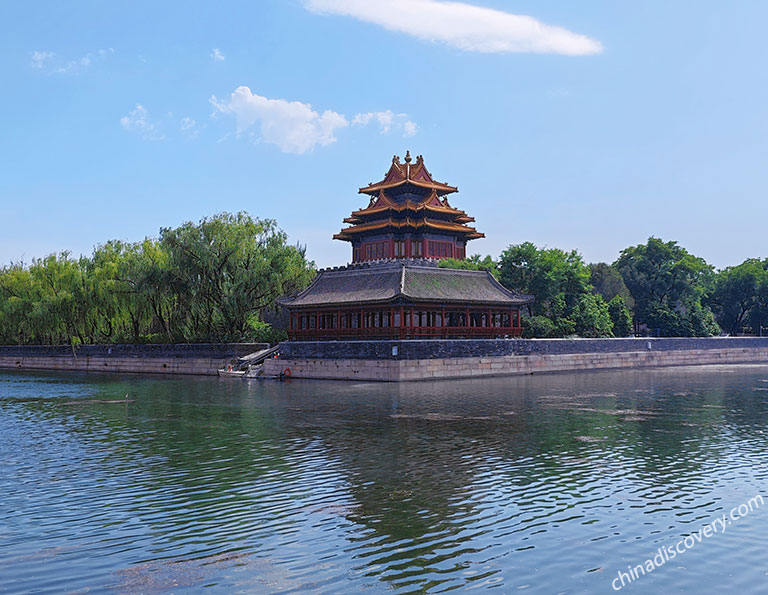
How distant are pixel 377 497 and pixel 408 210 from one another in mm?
54234

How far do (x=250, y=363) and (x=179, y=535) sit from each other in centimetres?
3875

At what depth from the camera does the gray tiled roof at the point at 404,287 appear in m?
46.2

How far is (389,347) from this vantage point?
138 ft

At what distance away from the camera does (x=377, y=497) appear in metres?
14.3

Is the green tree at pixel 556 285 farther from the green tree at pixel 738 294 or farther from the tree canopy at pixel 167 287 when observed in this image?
the green tree at pixel 738 294

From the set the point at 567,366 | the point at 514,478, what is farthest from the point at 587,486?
the point at 567,366

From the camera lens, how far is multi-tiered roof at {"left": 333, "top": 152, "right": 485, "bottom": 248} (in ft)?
221

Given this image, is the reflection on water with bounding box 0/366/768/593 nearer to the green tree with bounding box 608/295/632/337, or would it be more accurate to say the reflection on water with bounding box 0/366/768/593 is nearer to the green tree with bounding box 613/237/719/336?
the green tree with bounding box 608/295/632/337

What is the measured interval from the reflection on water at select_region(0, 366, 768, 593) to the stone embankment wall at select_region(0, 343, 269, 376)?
888 inches

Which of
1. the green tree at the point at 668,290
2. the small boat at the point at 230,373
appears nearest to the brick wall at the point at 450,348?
the small boat at the point at 230,373

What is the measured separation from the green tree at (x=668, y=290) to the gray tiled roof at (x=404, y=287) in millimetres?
23423

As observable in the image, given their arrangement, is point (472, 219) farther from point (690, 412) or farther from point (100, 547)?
point (100, 547)

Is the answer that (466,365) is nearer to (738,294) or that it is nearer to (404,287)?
(404,287)

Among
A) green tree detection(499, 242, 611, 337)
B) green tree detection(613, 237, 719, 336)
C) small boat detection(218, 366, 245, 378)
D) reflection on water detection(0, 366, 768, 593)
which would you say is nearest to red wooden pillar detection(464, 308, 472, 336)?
green tree detection(499, 242, 611, 337)
